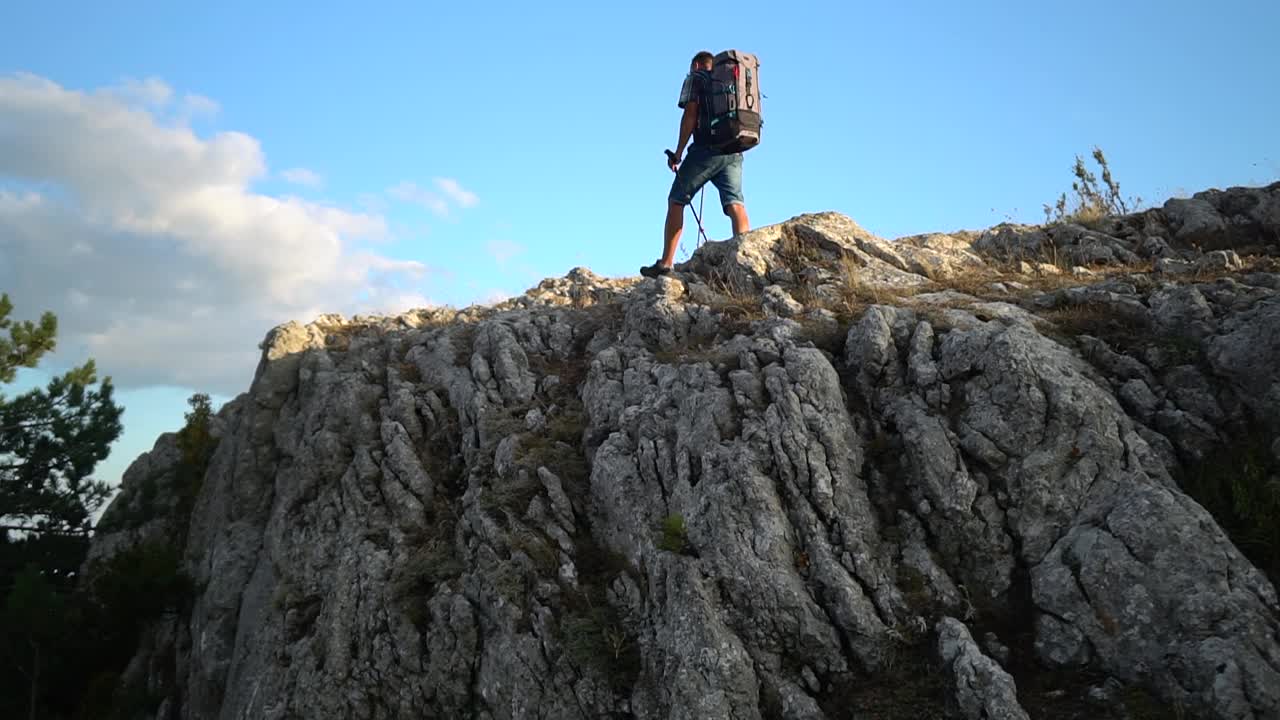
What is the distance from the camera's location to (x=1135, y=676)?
8.04 m

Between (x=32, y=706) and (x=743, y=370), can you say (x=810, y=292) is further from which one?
(x=32, y=706)

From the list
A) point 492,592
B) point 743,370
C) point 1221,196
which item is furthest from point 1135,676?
point 1221,196

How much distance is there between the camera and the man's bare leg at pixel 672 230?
15.8 m

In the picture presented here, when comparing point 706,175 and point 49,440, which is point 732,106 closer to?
point 706,175

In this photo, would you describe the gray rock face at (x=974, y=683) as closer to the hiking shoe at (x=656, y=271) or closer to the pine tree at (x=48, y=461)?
the hiking shoe at (x=656, y=271)

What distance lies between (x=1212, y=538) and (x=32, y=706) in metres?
18.2

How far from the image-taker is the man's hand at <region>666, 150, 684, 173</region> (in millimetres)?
15906

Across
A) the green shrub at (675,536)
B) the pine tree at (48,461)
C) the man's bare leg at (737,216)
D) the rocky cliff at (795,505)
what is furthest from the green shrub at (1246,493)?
the pine tree at (48,461)

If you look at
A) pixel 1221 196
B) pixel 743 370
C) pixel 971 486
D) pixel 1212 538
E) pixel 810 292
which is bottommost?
pixel 1212 538

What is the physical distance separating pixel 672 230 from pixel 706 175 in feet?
3.58

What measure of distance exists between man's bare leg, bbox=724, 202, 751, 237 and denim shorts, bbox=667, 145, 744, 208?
0.06m

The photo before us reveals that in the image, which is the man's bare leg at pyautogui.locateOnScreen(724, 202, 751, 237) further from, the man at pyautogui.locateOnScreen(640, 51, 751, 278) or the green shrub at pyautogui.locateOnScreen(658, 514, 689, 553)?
the green shrub at pyautogui.locateOnScreen(658, 514, 689, 553)

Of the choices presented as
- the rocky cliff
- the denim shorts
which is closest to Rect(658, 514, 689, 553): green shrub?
the rocky cliff

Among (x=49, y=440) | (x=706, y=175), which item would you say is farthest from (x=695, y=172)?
(x=49, y=440)
